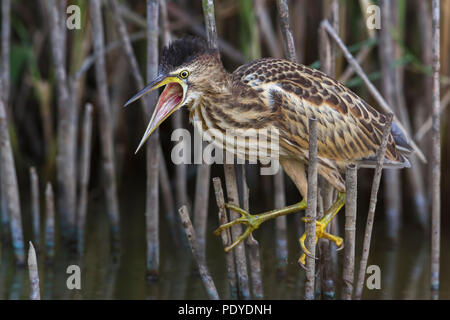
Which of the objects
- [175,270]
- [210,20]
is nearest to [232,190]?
[210,20]

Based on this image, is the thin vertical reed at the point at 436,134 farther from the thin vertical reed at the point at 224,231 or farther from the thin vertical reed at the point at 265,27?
the thin vertical reed at the point at 265,27

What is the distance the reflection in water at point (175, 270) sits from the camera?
3.71 m

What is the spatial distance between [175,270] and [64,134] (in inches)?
37.3

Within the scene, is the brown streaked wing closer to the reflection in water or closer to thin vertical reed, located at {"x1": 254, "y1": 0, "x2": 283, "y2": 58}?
the reflection in water

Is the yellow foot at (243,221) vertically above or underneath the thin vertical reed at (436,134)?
underneath

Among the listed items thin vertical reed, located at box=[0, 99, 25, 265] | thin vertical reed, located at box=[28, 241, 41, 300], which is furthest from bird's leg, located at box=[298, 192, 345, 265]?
thin vertical reed, located at box=[0, 99, 25, 265]

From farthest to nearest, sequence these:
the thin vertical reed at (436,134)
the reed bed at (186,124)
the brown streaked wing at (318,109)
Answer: the reed bed at (186,124)
the thin vertical reed at (436,134)
the brown streaked wing at (318,109)

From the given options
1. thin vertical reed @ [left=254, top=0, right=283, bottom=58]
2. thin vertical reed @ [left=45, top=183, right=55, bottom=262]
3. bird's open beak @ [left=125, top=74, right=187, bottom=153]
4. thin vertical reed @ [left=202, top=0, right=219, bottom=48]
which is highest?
thin vertical reed @ [left=254, top=0, right=283, bottom=58]

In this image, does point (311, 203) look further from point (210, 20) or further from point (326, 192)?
point (210, 20)

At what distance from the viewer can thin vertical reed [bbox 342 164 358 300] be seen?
2.57 metres

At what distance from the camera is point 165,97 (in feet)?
8.70

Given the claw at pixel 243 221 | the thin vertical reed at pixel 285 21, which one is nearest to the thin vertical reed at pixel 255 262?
the claw at pixel 243 221

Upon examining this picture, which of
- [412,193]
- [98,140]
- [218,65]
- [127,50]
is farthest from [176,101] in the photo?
[98,140]

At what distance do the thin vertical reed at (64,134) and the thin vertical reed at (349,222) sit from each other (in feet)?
5.70
